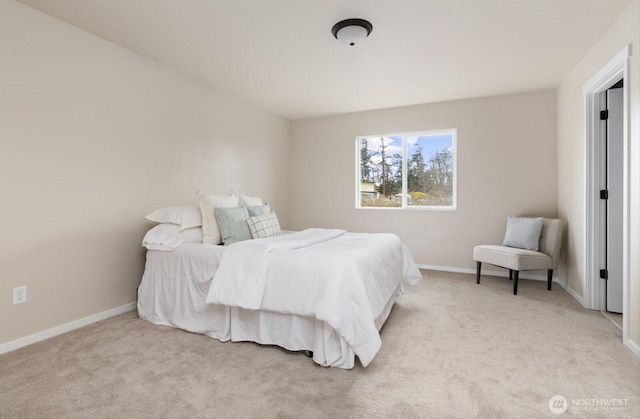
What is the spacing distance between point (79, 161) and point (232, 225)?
1330 millimetres

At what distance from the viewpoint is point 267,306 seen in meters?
2.23

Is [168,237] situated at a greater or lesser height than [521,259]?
greater

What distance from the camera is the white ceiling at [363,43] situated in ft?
7.78

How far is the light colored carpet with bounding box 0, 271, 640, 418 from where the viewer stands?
1645 millimetres

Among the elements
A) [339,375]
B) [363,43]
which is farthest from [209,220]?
[363,43]

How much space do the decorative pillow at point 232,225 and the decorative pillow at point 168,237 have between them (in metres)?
0.27

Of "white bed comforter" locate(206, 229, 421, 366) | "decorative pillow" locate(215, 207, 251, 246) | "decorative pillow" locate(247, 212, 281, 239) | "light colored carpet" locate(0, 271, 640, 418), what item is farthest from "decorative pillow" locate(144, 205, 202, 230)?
"light colored carpet" locate(0, 271, 640, 418)

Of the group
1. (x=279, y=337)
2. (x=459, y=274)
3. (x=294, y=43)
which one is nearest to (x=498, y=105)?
(x=459, y=274)

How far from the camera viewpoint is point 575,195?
3486mm

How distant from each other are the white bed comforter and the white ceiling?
1.75 meters

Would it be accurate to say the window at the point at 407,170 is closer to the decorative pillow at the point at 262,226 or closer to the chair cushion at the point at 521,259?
the chair cushion at the point at 521,259

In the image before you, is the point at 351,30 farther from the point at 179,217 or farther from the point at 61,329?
the point at 61,329

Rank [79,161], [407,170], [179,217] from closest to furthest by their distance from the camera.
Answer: [79,161] → [179,217] → [407,170]

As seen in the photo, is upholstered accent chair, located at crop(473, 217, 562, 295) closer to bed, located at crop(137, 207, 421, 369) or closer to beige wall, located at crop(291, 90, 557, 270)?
beige wall, located at crop(291, 90, 557, 270)
